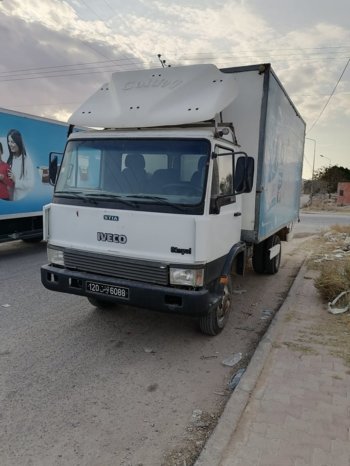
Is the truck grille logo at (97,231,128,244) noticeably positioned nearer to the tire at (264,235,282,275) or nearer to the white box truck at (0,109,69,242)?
the tire at (264,235,282,275)

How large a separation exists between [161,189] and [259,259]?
430 centimetres

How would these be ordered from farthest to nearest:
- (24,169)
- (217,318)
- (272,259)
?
(24,169) → (272,259) → (217,318)

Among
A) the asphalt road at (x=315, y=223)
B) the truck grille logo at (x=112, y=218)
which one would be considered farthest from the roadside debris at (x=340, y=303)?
the asphalt road at (x=315, y=223)

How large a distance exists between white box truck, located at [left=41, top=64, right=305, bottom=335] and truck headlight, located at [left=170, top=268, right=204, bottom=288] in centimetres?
1

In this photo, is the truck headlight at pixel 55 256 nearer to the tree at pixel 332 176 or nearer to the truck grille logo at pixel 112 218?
the truck grille logo at pixel 112 218

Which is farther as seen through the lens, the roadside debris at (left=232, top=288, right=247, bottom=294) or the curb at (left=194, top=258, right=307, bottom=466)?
the roadside debris at (left=232, top=288, right=247, bottom=294)

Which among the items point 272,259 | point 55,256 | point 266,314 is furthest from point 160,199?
point 272,259

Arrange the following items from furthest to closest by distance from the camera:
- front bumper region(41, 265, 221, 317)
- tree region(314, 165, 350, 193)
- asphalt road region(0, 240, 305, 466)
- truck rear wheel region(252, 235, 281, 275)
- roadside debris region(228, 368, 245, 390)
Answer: tree region(314, 165, 350, 193)
truck rear wheel region(252, 235, 281, 275)
front bumper region(41, 265, 221, 317)
roadside debris region(228, 368, 245, 390)
asphalt road region(0, 240, 305, 466)

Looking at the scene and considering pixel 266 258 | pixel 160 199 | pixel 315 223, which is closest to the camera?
pixel 160 199

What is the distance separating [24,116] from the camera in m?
9.45

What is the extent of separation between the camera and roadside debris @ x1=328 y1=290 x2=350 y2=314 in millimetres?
5984

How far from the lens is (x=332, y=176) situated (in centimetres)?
6106

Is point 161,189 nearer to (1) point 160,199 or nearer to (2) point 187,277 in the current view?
(1) point 160,199

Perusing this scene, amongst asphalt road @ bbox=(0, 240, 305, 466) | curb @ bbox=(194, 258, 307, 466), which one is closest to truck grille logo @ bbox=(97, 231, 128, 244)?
asphalt road @ bbox=(0, 240, 305, 466)
